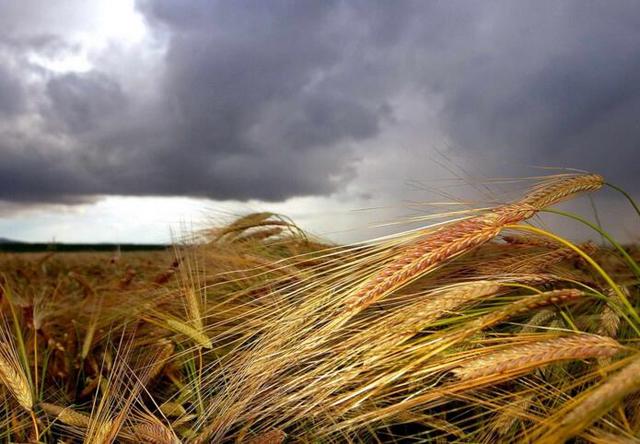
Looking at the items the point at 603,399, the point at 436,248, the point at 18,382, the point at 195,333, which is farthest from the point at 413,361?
the point at 18,382

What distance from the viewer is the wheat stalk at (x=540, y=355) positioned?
3.72 ft

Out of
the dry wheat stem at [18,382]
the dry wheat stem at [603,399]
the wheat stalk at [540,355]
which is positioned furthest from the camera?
the dry wheat stem at [18,382]

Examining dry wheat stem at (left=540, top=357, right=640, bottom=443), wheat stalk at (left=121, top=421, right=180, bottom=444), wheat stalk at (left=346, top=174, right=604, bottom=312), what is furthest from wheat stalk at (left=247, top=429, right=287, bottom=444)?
dry wheat stem at (left=540, top=357, right=640, bottom=443)

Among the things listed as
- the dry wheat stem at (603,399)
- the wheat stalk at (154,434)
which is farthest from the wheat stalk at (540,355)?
the wheat stalk at (154,434)

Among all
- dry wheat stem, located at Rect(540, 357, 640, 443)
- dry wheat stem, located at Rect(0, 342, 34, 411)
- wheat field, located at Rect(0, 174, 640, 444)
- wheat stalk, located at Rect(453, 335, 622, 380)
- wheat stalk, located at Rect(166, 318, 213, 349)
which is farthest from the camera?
wheat stalk, located at Rect(166, 318, 213, 349)

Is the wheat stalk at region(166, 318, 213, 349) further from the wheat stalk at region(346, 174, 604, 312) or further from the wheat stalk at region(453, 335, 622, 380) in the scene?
the wheat stalk at region(453, 335, 622, 380)

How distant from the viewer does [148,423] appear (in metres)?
1.50

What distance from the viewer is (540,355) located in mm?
1155

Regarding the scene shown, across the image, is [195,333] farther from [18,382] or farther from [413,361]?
[413,361]

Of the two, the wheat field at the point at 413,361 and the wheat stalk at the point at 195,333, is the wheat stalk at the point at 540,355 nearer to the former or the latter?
the wheat field at the point at 413,361

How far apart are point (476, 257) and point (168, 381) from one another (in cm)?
115

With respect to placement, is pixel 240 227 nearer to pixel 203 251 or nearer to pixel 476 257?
pixel 203 251

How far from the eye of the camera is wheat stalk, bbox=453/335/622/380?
113cm

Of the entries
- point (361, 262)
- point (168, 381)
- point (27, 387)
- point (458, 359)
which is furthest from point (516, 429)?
point (27, 387)
